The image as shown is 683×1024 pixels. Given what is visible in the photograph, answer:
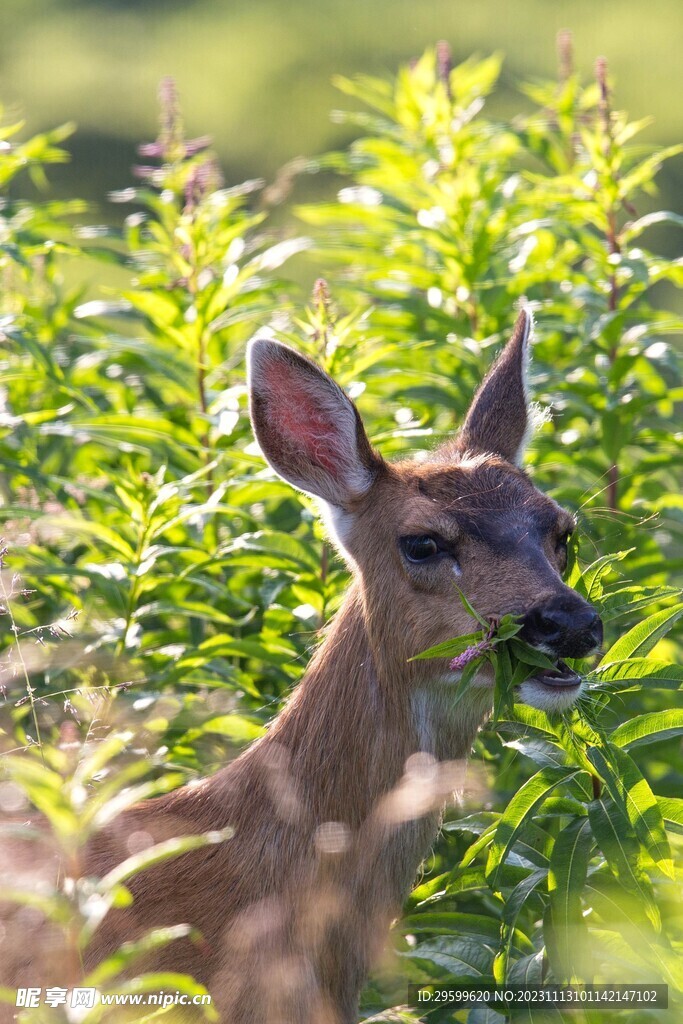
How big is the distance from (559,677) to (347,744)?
74 cm

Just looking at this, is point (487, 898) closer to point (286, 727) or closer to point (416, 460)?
point (286, 727)

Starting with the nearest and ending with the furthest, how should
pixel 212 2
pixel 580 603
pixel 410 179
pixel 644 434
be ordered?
pixel 580 603
pixel 644 434
pixel 410 179
pixel 212 2

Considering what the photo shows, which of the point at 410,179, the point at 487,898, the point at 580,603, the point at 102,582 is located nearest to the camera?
the point at 580,603

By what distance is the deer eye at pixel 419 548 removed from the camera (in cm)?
421

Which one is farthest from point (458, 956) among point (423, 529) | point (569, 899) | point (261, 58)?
point (261, 58)

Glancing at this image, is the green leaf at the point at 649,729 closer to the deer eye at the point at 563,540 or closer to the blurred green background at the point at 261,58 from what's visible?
the deer eye at the point at 563,540

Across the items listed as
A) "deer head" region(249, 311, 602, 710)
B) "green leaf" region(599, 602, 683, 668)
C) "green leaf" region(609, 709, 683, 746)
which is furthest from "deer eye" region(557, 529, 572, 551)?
"green leaf" region(609, 709, 683, 746)

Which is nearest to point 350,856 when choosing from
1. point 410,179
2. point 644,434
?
point 644,434

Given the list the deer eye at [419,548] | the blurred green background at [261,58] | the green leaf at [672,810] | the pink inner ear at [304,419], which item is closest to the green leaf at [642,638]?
the green leaf at [672,810]

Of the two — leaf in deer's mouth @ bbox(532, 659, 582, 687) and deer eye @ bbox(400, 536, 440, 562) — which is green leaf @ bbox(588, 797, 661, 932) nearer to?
leaf in deer's mouth @ bbox(532, 659, 582, 687)

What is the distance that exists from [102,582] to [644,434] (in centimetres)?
239

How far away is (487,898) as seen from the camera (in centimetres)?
469

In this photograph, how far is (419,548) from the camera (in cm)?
423

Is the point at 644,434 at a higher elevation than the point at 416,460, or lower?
lower
